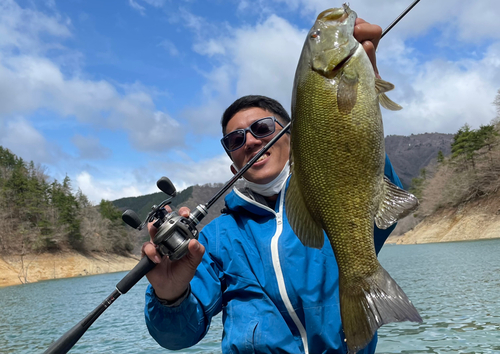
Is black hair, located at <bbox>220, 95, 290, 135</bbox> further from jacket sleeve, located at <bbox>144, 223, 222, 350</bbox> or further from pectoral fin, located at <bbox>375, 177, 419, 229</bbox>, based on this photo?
pectoral fin, located at <bbox>375, 177, 419, 229</bbox>

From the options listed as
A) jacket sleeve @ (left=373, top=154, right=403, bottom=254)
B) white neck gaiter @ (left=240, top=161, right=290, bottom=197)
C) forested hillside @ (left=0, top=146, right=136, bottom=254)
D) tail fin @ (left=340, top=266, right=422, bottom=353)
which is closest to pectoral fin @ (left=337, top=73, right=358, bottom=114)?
jacket sleeve @ (left=373, top=154, right=403, bottom=254)

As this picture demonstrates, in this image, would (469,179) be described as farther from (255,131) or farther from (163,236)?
(163,236)

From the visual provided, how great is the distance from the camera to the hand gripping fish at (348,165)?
6.54 ft

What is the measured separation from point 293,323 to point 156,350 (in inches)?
252

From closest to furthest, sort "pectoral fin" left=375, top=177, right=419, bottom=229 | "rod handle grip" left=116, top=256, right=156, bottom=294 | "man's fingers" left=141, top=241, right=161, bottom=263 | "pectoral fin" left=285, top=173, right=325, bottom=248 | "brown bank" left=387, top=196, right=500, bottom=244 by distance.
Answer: "pectoral fin" left=375, top=177, right=419, bottom=229, "pectoral fin" left=285, top=173, right=325, bottom=248, "man's fingers" left=141, top=241, right=161, bottom=263, "rod handle grip" left=116, top=256, right=156, bottom=294, "brown bank" left=387, top=196, right=500, bottom=244

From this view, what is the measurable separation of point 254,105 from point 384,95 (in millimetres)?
1782

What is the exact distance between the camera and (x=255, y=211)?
3.33m

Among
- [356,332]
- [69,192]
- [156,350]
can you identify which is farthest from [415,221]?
[356,332]

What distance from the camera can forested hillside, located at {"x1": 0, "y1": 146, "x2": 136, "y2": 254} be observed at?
46.5m

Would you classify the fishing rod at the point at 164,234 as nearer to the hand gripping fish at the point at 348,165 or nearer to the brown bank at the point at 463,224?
the hand gripping fish at the point at 348,165

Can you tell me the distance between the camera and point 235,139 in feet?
12.0

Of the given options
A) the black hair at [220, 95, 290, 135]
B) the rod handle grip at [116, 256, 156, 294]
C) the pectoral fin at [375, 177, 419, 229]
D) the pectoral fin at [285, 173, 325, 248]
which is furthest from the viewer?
the black hair at [220, 95, 290, 135]

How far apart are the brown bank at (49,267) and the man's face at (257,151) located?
42.4 m

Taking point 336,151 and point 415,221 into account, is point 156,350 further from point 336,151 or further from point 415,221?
point 415,221
